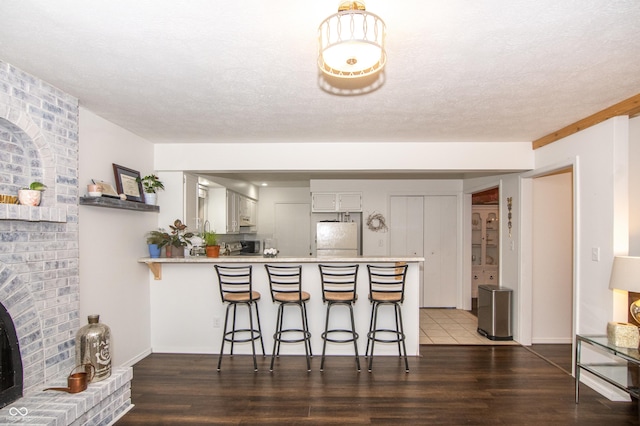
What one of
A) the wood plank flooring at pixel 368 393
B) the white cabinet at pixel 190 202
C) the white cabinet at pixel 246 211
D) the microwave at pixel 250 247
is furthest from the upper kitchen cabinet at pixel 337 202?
the wood plank flooring at pixel 368 393

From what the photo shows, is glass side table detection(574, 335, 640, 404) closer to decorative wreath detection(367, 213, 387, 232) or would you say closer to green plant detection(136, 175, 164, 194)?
decorative wreath detection(367, 213, 387, 232)

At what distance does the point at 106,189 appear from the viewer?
317 cm

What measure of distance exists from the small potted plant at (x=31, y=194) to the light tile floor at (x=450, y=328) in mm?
4087

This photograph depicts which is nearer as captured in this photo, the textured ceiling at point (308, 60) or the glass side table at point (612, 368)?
the textured ceiling at point (308, 60)

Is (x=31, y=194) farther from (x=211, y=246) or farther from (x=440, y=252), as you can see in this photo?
(x=440, y=252)

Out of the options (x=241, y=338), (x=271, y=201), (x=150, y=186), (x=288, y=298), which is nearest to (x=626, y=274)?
(x=288, y=298)

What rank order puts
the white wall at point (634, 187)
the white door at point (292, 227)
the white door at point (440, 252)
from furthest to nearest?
1. the white door at point (292, 227)
2. the white door at point (440, 252)
3. the white wall at point (634, 187)


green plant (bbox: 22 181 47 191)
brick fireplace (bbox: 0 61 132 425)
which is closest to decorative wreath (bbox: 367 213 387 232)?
brick fireplace (bbox: 0 61 132 425)

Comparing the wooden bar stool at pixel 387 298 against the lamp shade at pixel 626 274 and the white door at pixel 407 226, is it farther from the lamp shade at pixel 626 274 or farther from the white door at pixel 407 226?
the white door at pixel 407 226

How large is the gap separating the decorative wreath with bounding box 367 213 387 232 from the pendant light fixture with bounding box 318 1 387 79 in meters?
4.84

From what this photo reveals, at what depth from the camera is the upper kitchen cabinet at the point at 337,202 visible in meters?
6.39

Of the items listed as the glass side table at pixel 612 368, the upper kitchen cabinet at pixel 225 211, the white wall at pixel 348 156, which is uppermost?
the white wall at pixel 348 156

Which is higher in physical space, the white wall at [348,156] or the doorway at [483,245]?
the white wall at [348,156]

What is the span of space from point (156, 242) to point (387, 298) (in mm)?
2548
